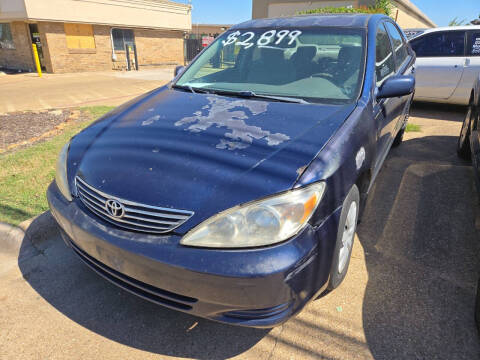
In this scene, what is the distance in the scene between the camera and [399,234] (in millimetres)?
2980

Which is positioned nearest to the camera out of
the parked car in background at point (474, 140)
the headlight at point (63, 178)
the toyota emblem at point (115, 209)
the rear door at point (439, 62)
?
the toyota emblem at point (115, 209)

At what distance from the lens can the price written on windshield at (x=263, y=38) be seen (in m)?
3.04

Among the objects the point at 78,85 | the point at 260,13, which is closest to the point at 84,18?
the point at 78,85

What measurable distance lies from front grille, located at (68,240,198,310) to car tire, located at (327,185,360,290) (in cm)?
79

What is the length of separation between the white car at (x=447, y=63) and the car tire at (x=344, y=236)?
5871 mm

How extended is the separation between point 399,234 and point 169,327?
2.04 metres

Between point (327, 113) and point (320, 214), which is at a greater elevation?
point (327, 113)

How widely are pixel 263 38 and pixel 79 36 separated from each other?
1794cm

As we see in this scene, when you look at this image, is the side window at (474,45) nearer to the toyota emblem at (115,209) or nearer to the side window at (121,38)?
the toyota emblem at (115,209)

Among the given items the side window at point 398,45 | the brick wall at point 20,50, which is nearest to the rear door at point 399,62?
the side window at point 398,45

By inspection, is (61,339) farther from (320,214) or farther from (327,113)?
(327,113)

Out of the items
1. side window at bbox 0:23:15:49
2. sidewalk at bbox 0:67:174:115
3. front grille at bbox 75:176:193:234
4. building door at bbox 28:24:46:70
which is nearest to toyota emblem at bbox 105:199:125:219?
front grille at bbox 75:176:193:234

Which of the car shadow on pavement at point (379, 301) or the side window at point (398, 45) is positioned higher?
the side window at point (398, 45)

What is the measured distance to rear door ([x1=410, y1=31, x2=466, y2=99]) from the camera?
670cm
